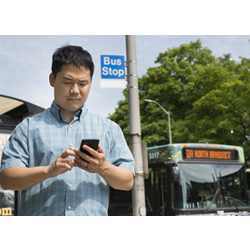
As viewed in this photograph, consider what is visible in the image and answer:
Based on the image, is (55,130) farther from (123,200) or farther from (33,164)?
(123,200)

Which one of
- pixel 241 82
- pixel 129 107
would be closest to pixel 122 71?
pixel 129 107

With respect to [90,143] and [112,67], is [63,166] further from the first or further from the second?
[112,67]

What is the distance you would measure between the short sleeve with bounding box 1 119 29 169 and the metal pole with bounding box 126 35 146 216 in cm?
175

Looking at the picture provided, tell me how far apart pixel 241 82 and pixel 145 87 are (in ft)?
9.15

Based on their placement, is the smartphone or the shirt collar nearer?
the smartphone

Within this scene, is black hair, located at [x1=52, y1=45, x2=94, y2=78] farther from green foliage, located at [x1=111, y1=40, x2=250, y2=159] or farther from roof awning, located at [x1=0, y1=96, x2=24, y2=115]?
green foliage, located at [x1=111, y1=40, x2=250, y2=159]

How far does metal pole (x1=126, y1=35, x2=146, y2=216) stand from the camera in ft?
15.1

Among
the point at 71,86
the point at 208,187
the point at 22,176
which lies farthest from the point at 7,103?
the point at 208,187

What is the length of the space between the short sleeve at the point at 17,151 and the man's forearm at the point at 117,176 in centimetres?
50

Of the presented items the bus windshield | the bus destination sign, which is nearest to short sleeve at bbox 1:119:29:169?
the bus windshield

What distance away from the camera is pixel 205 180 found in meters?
6.51
